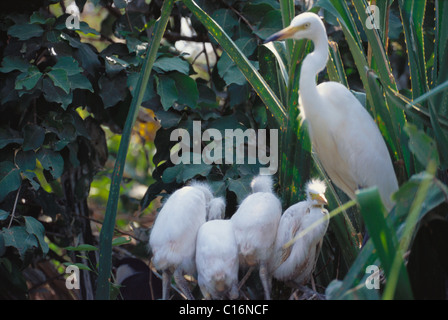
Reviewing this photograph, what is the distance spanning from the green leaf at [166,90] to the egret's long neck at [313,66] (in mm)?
665

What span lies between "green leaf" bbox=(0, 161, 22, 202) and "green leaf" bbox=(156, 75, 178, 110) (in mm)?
570

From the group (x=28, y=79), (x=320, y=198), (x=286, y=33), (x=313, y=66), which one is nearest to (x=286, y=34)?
(x=286, y=33)

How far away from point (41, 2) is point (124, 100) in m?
0.52

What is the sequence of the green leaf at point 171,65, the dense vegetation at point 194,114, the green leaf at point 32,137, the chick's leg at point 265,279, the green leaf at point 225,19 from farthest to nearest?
the green leaf at point 225,19
the green leaf at point 171,65
the green leaf at point 32,137
the chick's leg at point 265,279
the dense vegetation at point 194,114

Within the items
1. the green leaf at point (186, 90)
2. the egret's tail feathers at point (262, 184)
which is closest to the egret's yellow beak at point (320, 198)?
the egret's tail feathers at point (262, 184)

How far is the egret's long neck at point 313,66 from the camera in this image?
4.64 feet

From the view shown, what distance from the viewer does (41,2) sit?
6.95 ft

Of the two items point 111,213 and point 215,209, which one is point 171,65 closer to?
point 215,209

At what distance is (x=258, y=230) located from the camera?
1462 mm

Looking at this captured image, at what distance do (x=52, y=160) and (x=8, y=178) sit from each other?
0.17m

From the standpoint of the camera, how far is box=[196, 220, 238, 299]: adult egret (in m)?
1.43

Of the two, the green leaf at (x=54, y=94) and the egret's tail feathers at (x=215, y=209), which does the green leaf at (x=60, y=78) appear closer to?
the green leaf at (x=54, y=94)

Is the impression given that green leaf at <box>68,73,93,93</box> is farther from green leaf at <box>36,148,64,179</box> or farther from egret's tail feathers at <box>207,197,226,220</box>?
egret's tail feathers at <box>207,197,226,220</box>

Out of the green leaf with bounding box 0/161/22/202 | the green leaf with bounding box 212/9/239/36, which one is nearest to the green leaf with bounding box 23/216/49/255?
the green leaf with bounding box 0/161/22/202
